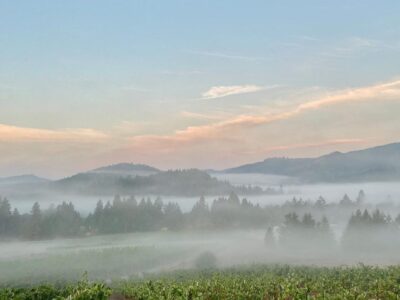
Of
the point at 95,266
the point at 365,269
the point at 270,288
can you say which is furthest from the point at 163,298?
the point at 95,266

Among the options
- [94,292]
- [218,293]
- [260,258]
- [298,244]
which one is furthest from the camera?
[298,244]

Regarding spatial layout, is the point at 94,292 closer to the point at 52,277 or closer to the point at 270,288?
the point at 270,288

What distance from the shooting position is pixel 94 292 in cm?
6550

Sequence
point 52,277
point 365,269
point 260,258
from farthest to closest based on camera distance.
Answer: point 260,258 → point 52,277 → point 365,269

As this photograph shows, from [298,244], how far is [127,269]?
234 ft

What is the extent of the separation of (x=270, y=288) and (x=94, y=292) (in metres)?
32.8

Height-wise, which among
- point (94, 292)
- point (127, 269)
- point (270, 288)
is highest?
point (94, 292)

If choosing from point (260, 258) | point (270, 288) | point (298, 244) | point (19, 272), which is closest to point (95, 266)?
point (19, 272)

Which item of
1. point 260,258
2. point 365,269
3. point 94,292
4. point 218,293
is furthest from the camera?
Result: point 260,258

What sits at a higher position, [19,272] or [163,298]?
[163,298]

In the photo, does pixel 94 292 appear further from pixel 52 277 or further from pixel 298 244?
pixel 298 244

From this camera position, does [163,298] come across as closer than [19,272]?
Yes

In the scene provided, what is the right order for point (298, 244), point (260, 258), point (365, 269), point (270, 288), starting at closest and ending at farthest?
point (270, 288)
point (365, 269)
point (260, 258)
point (298, 244)

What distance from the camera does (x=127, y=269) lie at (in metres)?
194
